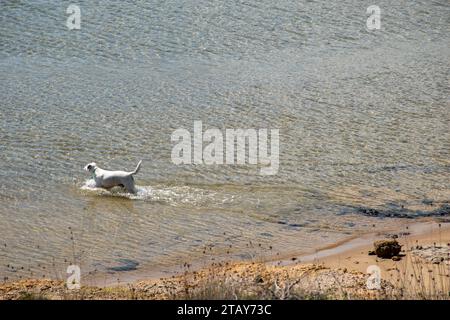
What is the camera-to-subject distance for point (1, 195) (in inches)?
523

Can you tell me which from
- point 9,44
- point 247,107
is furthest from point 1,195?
point 9,44

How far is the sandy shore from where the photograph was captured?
862cm

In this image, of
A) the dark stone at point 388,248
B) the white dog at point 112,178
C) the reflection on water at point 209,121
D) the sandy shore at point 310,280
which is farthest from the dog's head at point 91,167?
the dark stone at point 388,248

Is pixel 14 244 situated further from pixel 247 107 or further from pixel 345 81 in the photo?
pixel 345 81

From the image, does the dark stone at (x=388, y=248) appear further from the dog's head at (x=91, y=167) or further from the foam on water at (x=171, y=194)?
the dog's head at (x=91, y=167)

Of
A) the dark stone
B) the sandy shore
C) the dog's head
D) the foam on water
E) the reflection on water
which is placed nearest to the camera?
the sandy shore

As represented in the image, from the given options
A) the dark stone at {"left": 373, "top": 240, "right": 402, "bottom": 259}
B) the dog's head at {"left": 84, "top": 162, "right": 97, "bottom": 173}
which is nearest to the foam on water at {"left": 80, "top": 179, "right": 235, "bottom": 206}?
the dog's head at {"left": 84, "top": 162, "right": 97, "bottom": 173}

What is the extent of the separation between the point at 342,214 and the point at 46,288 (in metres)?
4.63

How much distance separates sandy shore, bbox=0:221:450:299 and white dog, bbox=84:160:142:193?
2.56 meters

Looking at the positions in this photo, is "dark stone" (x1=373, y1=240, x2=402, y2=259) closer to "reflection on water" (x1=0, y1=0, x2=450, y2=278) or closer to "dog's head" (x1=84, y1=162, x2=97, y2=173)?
"reflection on water" (x1=0, y1=0, x2=450, y2=278)

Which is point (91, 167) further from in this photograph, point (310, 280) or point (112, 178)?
point (310, 280)

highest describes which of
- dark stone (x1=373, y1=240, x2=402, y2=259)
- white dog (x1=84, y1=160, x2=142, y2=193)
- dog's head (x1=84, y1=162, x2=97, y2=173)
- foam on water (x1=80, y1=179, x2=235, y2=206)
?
dog's head (x1=84, y1=162, x2=97, y2=173)

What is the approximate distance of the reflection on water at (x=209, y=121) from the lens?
12.2 meters

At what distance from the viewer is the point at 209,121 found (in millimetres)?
16781
